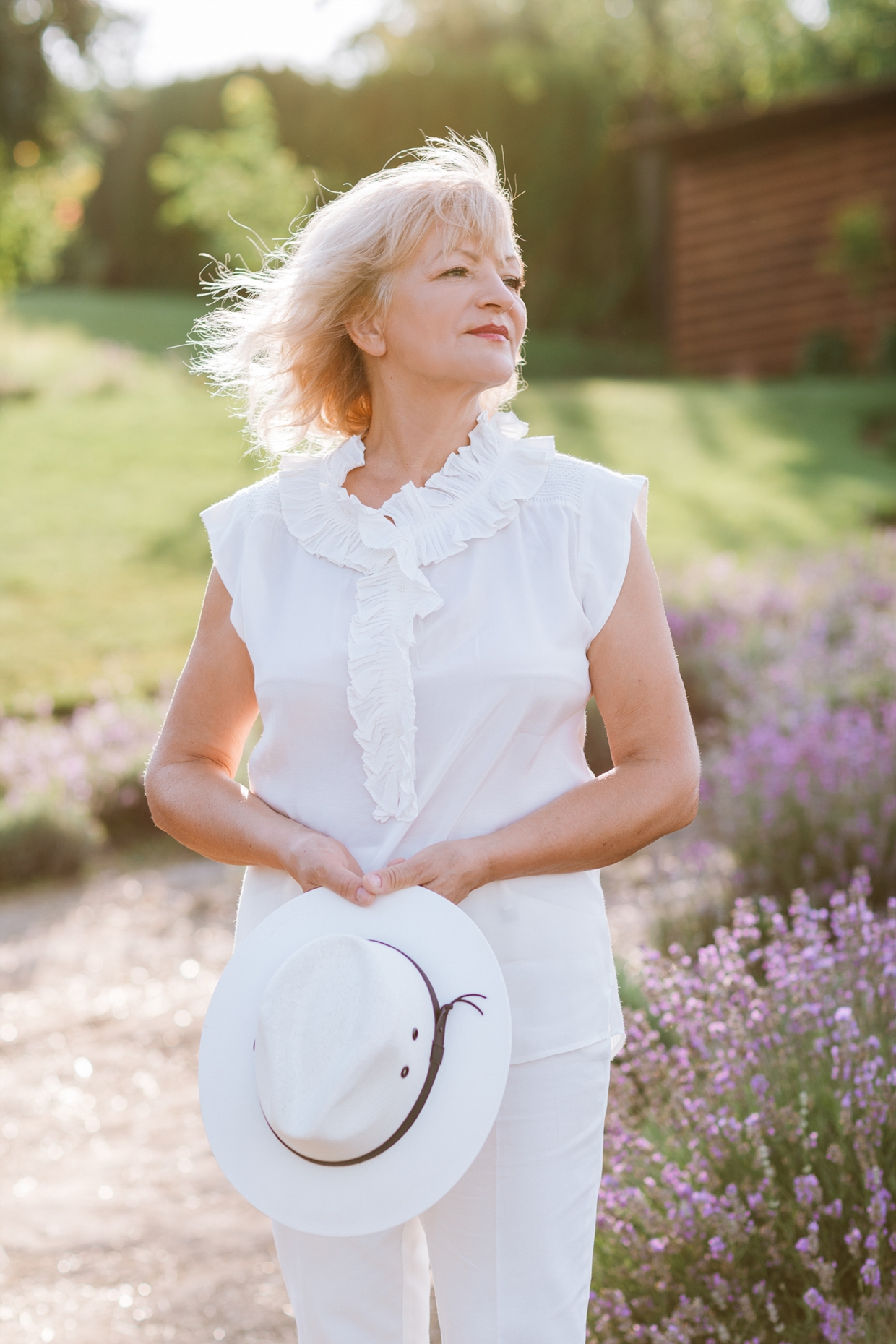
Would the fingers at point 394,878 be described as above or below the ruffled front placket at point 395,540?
below

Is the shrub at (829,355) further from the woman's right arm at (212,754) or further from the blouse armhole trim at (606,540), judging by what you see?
the woman's right arm at (212,754)

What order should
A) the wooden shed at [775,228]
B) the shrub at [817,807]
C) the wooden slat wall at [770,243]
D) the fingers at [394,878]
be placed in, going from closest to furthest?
the fingers at [394,878]
the shrub at [817,807]
the wooden shed at [775,228]
the wooden slat wall at [770,243]

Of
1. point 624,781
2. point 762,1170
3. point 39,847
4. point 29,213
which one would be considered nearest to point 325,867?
point 624,781

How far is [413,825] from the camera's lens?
1.67m

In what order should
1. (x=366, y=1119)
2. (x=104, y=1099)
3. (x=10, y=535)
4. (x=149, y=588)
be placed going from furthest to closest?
(x=10, y=535), (x=149, y=588), (x=104, y=1099), (x=366, y=1119)

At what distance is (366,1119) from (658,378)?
19.3m

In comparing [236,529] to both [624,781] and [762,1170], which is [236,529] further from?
[762,1170]

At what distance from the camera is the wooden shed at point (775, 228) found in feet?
59.6

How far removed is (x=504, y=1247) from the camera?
63.7 inches

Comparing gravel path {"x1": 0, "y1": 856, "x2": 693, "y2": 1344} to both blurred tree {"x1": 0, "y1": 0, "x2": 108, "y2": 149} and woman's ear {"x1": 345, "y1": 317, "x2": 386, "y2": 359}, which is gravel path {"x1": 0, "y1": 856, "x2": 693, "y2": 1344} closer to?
woman's ear {"x1": 345, "y1": 317, "x2": 386, "y2": 359}

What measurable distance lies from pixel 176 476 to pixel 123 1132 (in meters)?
11.2

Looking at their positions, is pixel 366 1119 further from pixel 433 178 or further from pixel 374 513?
pixel 433 178

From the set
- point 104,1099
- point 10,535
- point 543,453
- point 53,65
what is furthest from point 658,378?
point 543,453

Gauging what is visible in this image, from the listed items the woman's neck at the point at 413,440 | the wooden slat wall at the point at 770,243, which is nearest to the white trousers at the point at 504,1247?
the woman's neck at the point at 413,440
